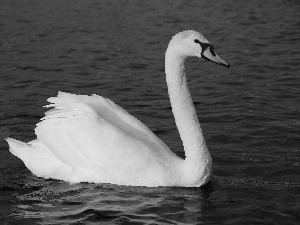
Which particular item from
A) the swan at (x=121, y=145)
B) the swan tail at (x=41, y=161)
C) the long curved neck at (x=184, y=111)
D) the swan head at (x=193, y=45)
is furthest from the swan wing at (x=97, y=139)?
the swan head at (x=193, y=45)

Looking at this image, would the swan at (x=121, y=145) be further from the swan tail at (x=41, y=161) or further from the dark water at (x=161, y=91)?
the dark water at (x=161, y=91)

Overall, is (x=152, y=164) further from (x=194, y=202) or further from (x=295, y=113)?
(x=295, y=113)

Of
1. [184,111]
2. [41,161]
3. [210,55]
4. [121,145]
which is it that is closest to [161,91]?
[184,111]

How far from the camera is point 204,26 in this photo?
20859 millimetres

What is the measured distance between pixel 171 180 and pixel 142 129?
932 millimetres

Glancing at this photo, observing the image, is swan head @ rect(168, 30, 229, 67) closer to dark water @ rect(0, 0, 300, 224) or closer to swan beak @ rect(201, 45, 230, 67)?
swan beak @ rect(201, 45, 230, 67)

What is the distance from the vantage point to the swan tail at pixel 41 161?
877 centimetres

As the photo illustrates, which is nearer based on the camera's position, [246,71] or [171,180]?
[171,180]

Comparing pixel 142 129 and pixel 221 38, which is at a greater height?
pixel 221 38

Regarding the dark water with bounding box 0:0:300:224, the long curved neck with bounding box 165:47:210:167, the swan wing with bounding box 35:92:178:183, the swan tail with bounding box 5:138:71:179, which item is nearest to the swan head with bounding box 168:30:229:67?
the long curved neck with bounding box 165:47:210:167

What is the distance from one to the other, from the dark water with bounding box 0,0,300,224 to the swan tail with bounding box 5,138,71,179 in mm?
135

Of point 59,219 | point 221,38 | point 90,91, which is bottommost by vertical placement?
point 59,219

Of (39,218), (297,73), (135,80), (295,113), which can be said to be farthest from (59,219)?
(297,73)

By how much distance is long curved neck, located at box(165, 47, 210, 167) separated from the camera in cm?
850
